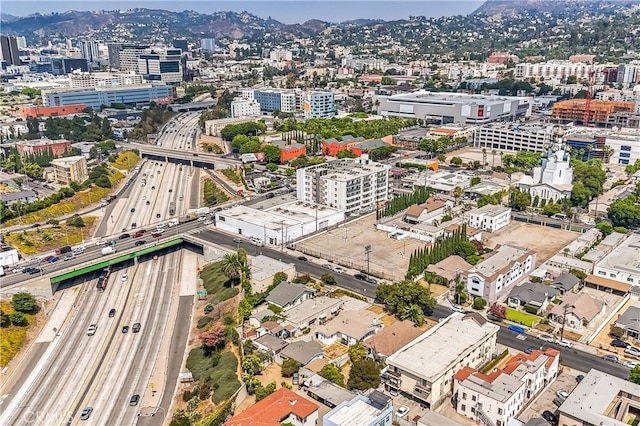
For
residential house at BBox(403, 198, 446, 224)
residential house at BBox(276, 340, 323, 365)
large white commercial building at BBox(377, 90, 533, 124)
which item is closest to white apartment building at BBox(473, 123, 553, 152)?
large white commercial building at BBox(377, 90, 533, 124)

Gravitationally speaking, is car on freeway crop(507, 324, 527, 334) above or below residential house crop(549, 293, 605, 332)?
below

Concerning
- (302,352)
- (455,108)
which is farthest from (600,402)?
(455,108)

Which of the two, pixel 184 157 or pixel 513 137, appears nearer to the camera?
pixel 184 157

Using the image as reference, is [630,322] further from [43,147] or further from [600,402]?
[43,147]

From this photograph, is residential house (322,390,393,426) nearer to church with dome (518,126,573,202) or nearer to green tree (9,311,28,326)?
green tree (9,311,28,326)

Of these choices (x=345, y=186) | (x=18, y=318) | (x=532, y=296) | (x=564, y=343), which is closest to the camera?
(x=564, y=343)
